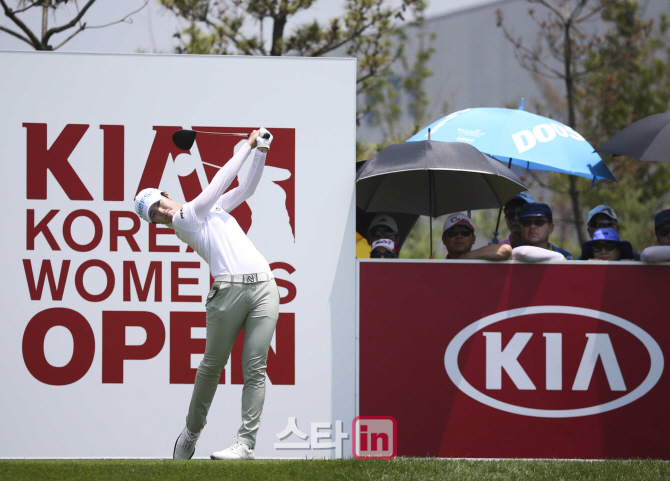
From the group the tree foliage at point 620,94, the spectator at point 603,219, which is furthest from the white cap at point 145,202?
the tree foliage at point 620,94

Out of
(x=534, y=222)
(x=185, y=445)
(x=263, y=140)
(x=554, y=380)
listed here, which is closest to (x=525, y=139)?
(x=534, y=222)

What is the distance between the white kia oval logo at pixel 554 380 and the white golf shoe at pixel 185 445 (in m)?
1.78

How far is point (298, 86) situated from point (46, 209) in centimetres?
196

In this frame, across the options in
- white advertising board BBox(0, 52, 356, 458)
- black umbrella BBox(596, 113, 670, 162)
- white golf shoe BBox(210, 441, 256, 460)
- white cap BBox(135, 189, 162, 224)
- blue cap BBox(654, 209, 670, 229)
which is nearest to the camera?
white golf shoe BBox(210, 441, 256, 460)

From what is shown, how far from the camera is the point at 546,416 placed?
17.5ft

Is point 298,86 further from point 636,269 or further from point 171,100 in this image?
point 636,269

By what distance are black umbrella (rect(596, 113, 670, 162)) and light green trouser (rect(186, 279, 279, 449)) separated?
9.13 ft

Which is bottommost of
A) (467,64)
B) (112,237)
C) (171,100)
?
(112,237)

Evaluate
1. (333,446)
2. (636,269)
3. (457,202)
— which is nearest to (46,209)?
(333,446)

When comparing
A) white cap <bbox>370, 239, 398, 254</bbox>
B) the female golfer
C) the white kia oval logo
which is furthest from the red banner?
the female golfer

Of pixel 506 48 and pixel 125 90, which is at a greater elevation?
pixel 506 48

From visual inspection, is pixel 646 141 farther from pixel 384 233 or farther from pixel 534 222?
pixel 384 233

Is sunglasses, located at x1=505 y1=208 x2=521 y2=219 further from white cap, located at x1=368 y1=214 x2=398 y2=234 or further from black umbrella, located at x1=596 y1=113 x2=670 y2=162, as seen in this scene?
white cap, located at x1=368 y1=214 x2=398 y2=234

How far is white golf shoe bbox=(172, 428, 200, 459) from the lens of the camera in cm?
498
